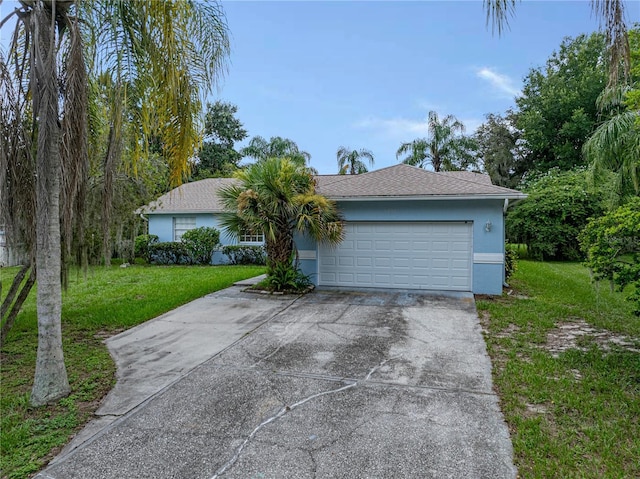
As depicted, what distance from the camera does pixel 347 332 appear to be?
21.0ft

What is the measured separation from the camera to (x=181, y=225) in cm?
1727

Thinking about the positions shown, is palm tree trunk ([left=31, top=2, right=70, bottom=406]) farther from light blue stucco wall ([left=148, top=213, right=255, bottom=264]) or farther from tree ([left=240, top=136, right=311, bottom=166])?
tree ([left=240, top=136, right=311, bottom=166])

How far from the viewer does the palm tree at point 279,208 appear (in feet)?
30.0

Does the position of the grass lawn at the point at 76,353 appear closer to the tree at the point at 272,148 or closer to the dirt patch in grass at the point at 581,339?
the dirt patch in grass at the point at 581,339

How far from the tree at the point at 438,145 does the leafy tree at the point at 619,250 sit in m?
20.5

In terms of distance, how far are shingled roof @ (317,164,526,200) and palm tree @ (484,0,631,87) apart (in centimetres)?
647

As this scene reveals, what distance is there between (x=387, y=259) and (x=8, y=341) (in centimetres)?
818

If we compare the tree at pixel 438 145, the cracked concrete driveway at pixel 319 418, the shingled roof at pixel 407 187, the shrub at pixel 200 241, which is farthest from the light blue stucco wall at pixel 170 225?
the tree at pixel 438 145

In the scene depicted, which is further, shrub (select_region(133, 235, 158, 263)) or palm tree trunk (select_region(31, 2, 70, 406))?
shrub (select_region(133, 235, 158, 263))

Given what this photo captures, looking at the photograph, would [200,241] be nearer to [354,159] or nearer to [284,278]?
[284,278]

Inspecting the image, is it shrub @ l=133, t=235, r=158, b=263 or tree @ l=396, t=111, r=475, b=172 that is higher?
tree @ l=396, t=111, r=475, b=172

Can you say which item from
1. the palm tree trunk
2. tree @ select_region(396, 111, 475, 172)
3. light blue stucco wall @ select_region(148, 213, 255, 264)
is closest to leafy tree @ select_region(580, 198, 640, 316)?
the palm tree trunk

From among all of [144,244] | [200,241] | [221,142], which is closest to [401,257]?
[200,241]

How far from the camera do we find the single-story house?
9.54m
